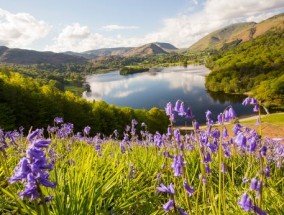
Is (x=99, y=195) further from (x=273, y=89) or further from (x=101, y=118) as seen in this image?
(x=273, y=89)

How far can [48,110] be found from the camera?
48156mm

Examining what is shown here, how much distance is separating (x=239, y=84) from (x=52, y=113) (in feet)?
264

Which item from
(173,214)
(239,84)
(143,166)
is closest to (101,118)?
(143,166)

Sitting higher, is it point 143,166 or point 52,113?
point 143,166

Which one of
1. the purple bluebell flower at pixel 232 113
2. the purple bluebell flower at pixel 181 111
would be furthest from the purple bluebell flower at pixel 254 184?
the purple bluebell flower at pixel 181 111

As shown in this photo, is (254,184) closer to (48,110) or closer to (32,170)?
(32,170)

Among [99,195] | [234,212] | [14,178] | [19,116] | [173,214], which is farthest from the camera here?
[19,116]

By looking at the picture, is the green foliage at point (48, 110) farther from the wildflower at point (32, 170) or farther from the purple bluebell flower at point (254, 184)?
the purple bluebell flower at point (254, 184)

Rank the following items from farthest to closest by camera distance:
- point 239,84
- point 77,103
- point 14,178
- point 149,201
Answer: point 239,84
point 77,103
point 149,201
point 14,178

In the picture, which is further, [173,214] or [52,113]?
[52,113]

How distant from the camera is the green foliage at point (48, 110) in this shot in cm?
4478

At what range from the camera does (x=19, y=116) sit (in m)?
45.0

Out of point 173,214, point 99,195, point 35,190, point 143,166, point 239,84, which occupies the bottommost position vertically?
point 239,84

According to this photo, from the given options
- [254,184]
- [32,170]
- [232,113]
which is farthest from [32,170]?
[232,113]
